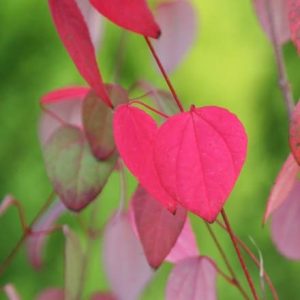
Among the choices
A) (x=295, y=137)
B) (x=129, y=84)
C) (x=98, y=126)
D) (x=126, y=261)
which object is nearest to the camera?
(x=295, y=137)

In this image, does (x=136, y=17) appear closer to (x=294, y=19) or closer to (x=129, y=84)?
(x=294, y=19)

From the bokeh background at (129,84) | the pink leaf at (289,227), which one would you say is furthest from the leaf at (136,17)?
the bokeh background at (129,84)

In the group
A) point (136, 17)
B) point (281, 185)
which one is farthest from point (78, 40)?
point (281, 185)

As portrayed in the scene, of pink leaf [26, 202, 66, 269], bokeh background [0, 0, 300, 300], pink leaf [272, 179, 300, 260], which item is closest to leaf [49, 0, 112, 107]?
pink leaf [272, 179, 300, 260]

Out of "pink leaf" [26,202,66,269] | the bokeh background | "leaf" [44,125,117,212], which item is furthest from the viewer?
the bokeh background

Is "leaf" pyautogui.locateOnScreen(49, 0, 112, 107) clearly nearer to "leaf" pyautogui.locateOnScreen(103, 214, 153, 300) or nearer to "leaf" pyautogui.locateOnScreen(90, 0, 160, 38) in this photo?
"leaf" pyautogui.locateOnScreen(90, 0, 160, 38)

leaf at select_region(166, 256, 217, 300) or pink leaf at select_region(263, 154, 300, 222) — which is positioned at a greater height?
pink leaf at select_region(263, 154, 300, 222)

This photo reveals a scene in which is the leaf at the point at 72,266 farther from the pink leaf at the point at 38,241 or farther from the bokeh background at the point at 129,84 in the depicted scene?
the bokeh background at the point at 129,84
